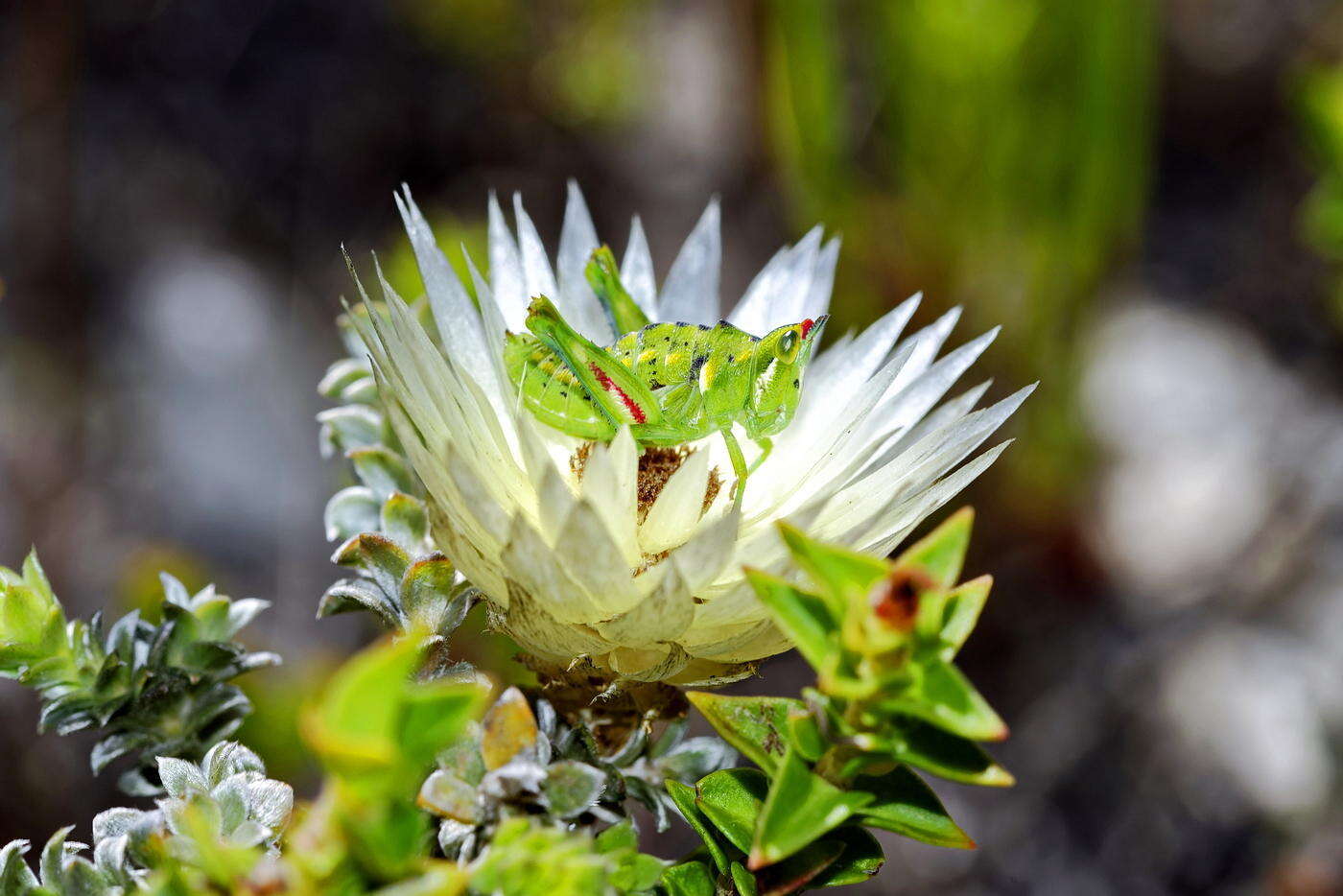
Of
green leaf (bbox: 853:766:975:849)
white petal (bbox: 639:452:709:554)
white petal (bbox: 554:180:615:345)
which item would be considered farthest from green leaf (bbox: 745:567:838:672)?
white petal (bbox: 554:180:615:345)

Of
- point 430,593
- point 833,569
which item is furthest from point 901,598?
point 430,593

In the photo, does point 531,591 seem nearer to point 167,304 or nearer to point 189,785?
point 189,785

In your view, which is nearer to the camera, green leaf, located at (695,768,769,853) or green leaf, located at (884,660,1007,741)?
green leaf, located at (884,660,1007,741)

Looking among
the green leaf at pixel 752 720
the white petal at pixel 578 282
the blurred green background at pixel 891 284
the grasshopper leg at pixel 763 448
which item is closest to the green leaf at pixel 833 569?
the green leaf at pixel 752 720

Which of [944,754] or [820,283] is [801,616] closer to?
[944,754]

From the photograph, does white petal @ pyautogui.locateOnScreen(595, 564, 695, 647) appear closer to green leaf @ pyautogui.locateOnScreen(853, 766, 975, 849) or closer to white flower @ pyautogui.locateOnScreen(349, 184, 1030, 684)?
white flower @ pyautogui.locateOnScreen(349, 184, 1030, 684)

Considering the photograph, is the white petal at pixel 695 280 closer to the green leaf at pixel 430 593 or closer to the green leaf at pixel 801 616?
the green leaf at pixel 430 593
